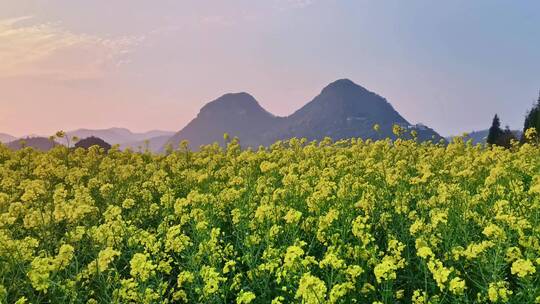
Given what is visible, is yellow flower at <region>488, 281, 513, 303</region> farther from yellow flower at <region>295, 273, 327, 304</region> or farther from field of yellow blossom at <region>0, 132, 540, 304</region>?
yellow flower at <region>295, 273, 327, 304</region>

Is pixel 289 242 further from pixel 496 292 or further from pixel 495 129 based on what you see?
pixel 495 129

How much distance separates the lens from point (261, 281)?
673cm

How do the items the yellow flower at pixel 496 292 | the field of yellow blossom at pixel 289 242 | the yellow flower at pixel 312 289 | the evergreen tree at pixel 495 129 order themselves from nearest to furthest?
the yellow flower at pixel 312 289
the yellow flower at pixel 496 292
the field of yellow blossom at pixel 289 242
the evergreen tree at pixel 495 129

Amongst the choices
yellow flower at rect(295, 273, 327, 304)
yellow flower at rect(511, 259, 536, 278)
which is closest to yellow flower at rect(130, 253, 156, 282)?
yellow flower at rect(295, 273, 327, 304)

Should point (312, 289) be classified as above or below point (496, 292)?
above

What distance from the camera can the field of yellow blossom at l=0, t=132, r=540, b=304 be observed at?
5945mm

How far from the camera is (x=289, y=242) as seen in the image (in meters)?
7.43

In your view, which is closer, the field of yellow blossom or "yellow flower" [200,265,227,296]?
"yellow flower" [200,265,227,296]

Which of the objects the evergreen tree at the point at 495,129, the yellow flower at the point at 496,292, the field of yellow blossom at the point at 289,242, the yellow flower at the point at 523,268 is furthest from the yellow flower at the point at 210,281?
the evergreen tree at the point at 495,129

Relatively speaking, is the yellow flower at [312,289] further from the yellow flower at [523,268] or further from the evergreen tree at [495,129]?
the evergreen tree at [495,129]

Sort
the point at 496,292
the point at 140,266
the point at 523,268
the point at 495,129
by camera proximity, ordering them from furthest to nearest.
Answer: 1. the point at 495,129
2. the point at 140,266
3. the point at 523,268
4. the point at 496,292

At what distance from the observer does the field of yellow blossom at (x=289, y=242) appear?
5945mm

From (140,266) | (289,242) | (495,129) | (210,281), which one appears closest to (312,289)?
(210,281)

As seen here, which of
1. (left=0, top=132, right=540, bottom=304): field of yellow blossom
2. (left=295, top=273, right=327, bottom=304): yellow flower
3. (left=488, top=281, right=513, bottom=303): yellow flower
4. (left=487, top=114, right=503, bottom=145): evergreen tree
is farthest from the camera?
(left=487, top=114, right=503, bottom=145): evergreen tree
